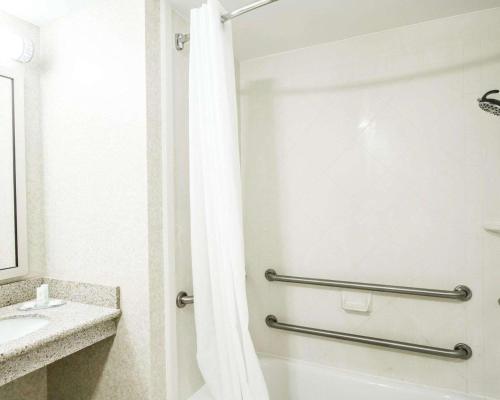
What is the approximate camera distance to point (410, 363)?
1.56 metres

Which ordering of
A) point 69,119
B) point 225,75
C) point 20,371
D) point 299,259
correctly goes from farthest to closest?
point 299,259 < point 69,119 < point 225,75 < point 20,371

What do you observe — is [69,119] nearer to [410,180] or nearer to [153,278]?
[153,278]

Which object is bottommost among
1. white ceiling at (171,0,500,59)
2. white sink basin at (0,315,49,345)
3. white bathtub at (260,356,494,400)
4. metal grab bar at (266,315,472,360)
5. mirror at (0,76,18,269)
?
white bathtub at (260,356,494,400)

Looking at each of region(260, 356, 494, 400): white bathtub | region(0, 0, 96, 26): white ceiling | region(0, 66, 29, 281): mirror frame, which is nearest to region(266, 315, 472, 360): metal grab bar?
region(260, 356, 494, 400): white bathtub

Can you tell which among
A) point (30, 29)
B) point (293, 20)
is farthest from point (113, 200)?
point (293, 20)

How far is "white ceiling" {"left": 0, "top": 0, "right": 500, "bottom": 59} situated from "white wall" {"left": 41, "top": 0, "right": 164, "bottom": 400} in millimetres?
103

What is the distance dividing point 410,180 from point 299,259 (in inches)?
27.9

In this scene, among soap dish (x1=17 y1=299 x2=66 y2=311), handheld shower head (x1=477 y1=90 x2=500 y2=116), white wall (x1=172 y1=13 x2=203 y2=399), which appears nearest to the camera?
handheld shower head (x1=477 y1=90 x2=500 y2=116)

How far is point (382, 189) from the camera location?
1.61 m

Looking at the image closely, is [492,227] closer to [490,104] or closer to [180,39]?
[490,104]

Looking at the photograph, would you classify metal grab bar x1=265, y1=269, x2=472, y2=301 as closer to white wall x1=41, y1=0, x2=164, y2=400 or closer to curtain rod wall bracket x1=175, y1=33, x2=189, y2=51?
white wall x1=41, y1=0, x2=164, y2=400

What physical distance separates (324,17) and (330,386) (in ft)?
6.08

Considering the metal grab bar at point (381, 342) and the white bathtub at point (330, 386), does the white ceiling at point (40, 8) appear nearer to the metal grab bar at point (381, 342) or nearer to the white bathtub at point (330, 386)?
the metal grab bar at point (381, 342)

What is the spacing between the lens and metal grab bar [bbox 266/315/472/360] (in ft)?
4.68
